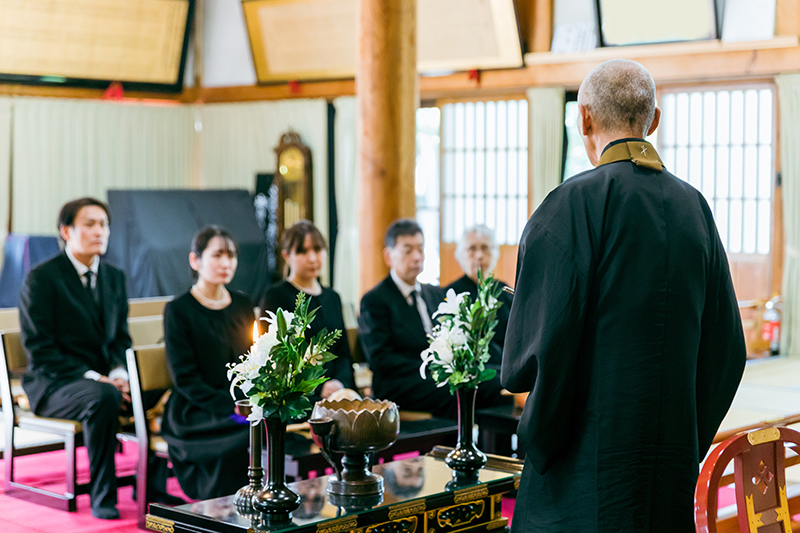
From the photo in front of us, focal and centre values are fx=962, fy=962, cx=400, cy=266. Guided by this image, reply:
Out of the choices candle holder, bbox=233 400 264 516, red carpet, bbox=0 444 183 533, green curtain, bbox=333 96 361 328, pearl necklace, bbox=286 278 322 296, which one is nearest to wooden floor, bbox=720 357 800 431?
pearl necklace, bbox=286 278 322 296

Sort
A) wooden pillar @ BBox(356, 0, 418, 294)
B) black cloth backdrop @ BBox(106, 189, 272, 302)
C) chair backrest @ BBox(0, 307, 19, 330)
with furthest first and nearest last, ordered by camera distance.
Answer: black cloth backdrop @ BBox(106, 189, 272, 302), wooden pillar @ BBox(356, 0, 418, 294), chair backrest @ BBox(0, 307, 19, 330)

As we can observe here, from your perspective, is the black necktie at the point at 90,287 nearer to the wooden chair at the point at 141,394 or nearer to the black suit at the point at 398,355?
the wooden chair at the point at 141,394

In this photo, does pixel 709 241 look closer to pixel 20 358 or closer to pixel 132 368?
pixel 132 368

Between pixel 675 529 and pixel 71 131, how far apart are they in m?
7.97

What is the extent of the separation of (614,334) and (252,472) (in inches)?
40.6

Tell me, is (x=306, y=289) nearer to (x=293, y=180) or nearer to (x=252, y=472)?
(x=252, y=472)

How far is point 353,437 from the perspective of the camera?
2.46 metres

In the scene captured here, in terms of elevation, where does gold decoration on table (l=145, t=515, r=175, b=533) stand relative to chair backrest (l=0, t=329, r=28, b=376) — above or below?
below

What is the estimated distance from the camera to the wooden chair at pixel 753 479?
1.55m

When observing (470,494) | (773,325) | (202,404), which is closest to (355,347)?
(202,404)

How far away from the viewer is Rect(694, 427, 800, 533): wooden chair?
1.55 meters

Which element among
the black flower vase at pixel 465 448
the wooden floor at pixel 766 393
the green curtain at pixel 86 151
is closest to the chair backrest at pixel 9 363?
the black flower vase at pixel 465 448

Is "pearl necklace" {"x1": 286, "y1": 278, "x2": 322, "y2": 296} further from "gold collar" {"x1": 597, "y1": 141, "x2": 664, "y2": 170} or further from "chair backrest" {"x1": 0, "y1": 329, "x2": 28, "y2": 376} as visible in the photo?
"gold collar" {"x1": 597, "y1": 141, "x2": 664, "y2": 170}

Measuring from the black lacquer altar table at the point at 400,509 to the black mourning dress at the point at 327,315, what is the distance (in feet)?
4.51
